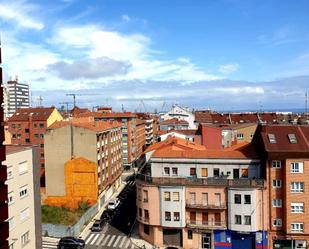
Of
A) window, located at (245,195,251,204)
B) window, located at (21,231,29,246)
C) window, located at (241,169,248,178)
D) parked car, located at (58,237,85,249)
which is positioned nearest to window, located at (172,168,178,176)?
window, located at (241,169,248,178)

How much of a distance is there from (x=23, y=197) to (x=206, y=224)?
2293 cm

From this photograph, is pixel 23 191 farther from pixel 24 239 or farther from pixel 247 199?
pixel 247 199

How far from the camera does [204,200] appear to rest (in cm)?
4866

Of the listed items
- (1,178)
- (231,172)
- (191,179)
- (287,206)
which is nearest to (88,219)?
(191,179)

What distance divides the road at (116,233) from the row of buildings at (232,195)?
10.8 ft

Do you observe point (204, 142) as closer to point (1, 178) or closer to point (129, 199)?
point (129, 199)

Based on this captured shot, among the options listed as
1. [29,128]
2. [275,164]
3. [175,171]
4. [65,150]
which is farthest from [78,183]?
[275,164]

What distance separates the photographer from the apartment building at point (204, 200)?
1855 inches

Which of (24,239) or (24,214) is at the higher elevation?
(24,214)

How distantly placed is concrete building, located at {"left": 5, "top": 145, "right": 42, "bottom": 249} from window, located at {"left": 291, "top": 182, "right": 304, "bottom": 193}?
27745 mm

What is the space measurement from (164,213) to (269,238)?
12.7m

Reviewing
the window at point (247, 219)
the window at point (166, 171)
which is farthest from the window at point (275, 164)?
the window at point (166, 171)

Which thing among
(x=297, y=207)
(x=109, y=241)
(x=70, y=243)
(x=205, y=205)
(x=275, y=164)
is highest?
(x=275, y=164)

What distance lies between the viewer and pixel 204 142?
2872 inches
